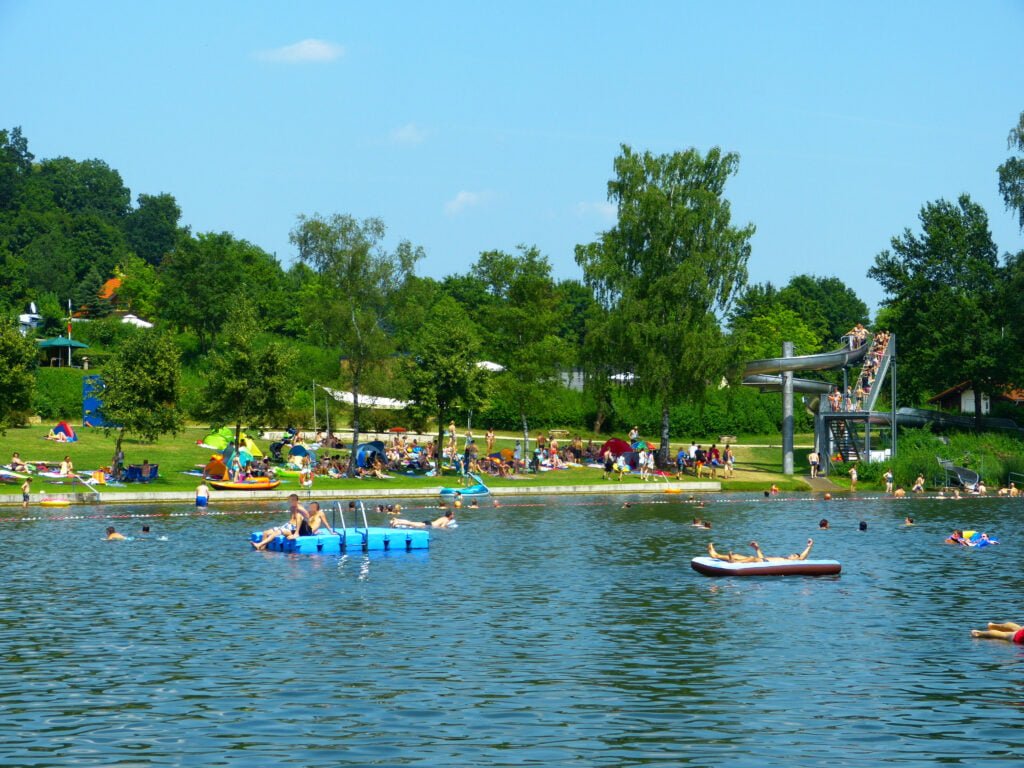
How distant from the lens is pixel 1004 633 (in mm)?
25406

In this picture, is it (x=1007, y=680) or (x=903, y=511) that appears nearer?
(x=1007, y=680)

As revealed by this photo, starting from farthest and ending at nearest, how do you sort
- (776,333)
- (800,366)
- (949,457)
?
1. (776,333)
2. (800,366)
3. (949,457)

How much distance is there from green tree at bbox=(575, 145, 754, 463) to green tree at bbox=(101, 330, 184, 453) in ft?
97.0

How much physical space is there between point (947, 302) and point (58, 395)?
2402 inches

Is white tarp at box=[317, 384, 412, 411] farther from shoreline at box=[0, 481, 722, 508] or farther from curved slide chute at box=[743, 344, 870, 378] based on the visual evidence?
curved slide chute at box=[743, 344, 870, 378]

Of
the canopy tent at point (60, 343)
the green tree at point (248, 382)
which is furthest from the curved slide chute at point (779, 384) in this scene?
the canopy tent at point (60, 343)

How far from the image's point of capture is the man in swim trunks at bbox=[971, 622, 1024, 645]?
82.3ft

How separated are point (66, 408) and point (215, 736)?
70698mm

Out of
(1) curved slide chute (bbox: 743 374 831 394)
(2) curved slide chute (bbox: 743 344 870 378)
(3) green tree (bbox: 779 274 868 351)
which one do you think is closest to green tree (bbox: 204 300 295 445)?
(2) curved slide chute (bbox: 743 344 870 378)

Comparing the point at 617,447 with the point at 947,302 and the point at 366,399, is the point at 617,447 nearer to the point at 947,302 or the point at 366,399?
the point at 366,399

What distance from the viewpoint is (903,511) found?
58.6 metres

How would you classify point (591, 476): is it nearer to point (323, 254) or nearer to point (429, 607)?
point (323, 254)

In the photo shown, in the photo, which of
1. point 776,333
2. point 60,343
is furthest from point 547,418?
point 776,333

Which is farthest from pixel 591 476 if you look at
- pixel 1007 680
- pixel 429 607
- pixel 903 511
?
pixel 1007 680
